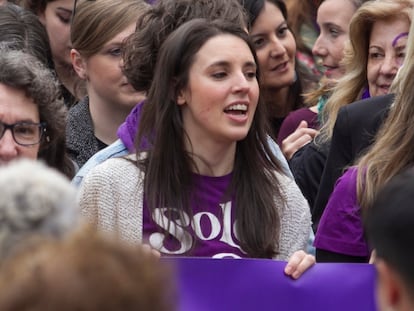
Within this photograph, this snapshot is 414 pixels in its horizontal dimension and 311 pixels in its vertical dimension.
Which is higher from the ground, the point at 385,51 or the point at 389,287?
the point at 389,287

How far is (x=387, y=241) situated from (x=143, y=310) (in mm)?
679

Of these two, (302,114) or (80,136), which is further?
(302,114)

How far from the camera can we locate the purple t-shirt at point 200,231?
3881 millimetres

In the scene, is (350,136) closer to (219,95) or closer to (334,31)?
(219,95)

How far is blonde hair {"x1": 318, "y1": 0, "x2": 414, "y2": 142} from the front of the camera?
526 centimetres

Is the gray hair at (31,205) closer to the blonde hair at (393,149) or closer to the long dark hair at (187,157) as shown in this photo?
the blonde hair at (393,149)

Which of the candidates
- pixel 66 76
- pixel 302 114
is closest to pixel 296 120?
pixel 302 114

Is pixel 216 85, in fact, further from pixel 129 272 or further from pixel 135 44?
pixel 129 272

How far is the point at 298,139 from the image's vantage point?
18.3ft

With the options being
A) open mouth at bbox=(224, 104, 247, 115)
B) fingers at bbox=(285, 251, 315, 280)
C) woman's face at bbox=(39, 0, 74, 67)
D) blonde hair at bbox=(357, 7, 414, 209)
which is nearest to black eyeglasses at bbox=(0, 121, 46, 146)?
open mouth at bbox=(224, 104, 247, 115)

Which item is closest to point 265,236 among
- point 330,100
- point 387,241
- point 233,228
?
point 233,228

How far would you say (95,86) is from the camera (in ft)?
18.2

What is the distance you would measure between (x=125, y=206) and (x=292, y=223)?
61cm

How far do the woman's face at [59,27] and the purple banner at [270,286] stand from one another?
2977 mm
